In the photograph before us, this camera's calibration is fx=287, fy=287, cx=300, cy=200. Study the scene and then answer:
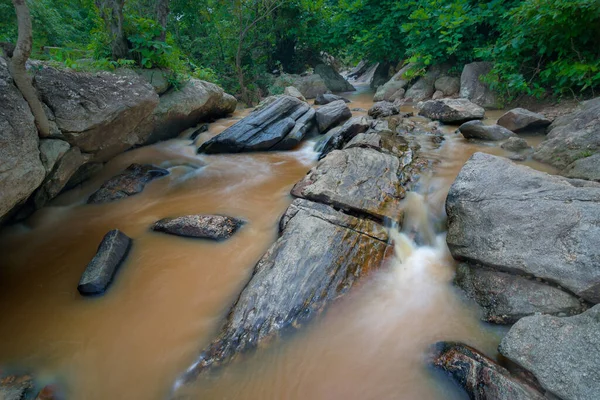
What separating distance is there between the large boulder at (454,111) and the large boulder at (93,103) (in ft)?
22.4

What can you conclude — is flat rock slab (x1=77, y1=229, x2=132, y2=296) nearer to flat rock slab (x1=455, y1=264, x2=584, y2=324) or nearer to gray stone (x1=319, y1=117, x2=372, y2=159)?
flat rock slab (x1=455, y1=264, x2=584, y2=324)

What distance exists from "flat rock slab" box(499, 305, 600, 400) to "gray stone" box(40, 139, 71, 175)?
471 centimetres

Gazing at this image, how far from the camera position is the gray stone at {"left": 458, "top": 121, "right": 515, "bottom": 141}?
590 centimetres

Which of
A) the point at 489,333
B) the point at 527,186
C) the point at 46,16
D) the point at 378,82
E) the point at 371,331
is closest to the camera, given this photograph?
the point at 489,333

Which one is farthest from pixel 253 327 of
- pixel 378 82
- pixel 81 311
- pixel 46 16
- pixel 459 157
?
pixel 378 82

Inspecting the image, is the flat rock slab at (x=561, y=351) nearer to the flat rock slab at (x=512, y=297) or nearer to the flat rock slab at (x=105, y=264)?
the flat rock slab at (x=512, y=297)

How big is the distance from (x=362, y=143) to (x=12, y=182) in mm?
4936

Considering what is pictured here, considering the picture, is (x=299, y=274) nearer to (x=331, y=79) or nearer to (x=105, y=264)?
(x=105, y=264)

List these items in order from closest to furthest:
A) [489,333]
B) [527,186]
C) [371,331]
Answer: [489,333] → [371,331] → [527,186]

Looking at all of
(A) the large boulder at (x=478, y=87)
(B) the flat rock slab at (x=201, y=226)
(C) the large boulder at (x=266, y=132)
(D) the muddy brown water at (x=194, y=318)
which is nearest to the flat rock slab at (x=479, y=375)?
(D) the muddy brown water at (x=194, y=318)

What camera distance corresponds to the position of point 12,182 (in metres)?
2.79

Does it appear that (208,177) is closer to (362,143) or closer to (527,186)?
(362,143)

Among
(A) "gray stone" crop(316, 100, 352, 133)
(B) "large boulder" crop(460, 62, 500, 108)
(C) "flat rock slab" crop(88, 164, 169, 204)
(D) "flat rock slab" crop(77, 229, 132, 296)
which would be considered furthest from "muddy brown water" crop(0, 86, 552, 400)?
(B) "large boulder" crop(460, 62, 500, 108)

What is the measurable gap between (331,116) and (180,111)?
12.9 feet
